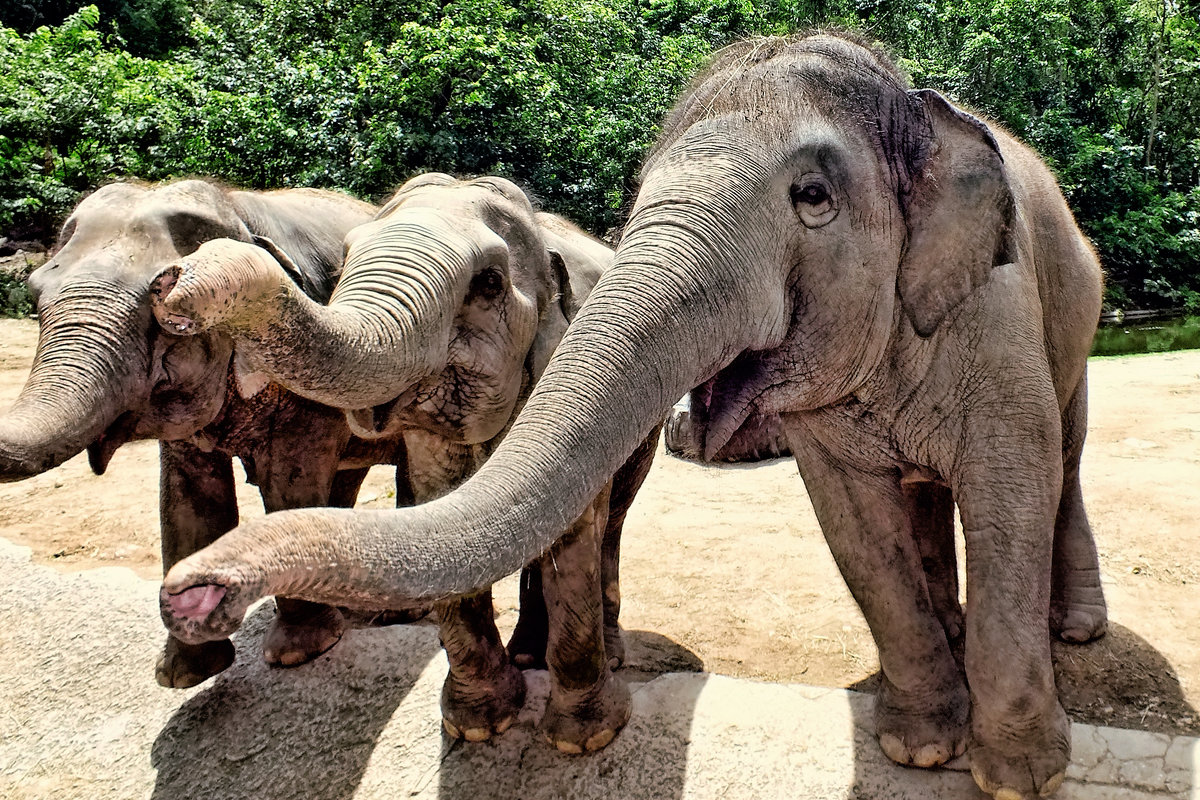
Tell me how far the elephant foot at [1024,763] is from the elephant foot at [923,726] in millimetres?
207

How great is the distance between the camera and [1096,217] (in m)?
15.7

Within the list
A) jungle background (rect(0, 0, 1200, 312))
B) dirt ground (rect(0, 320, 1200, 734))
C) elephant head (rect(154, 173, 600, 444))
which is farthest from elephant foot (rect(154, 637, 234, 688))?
jungle background (rect(0, 0, 1200, 312))

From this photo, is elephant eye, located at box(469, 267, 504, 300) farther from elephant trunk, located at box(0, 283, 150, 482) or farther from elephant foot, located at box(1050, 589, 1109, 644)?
elephant foot, located at box(1050, 589, 1109, 644)

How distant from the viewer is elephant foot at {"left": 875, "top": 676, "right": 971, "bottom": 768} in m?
2.54

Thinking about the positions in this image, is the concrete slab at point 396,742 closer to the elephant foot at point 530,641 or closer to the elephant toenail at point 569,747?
the elephant toenail at point 569,747

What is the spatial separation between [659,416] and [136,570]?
12.6ft

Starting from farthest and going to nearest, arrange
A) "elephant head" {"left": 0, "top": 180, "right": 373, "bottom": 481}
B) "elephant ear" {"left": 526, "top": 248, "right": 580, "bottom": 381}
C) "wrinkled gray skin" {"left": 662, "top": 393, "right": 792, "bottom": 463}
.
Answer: "wrinkled gray skin" {"left": 662, "top": 393, "right": 792, "bottom": 463} < "elephant ear" {"left": 526, "top": 248, "right": 580, "bottom": 381} < "elephant head" {"left": 0, "top": 180, "right": 373, "bottom": 481}

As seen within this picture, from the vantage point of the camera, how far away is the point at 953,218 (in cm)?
212

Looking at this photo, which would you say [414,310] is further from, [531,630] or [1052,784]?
[1052,784]

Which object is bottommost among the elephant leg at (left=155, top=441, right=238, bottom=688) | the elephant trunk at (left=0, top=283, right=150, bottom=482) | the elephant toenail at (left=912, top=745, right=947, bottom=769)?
the elephant toenail at (left=912, top=745, right=947, bottom=769)

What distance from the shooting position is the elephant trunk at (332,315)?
1.69 m

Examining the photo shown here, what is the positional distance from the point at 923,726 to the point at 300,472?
2123 mm

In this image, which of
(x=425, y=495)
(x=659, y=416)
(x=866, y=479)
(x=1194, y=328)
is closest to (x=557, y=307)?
(x=425, y=495)

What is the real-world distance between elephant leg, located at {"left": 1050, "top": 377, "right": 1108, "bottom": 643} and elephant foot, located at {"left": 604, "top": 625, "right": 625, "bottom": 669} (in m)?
1.53
